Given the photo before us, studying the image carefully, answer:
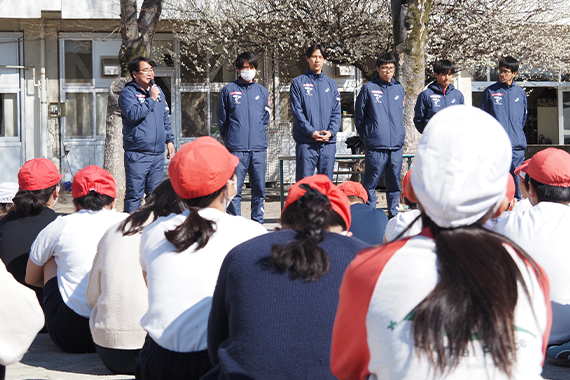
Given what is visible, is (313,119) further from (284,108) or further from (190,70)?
(190,70)

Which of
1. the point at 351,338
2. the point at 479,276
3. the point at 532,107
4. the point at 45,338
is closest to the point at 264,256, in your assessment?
the point at 351,338

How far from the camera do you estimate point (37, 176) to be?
14.8 ft

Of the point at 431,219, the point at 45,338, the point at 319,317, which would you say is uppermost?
the point at 431,219

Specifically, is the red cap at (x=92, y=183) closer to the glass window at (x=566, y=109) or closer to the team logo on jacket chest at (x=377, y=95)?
the team logo on jacket chest at (x=377, y=95)

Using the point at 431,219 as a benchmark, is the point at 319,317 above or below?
below

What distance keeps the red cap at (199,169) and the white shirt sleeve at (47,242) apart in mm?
1573

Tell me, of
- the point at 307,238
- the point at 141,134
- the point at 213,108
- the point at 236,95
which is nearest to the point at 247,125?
the point at 236,95

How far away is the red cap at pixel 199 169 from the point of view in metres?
2.67

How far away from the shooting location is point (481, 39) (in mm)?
14234

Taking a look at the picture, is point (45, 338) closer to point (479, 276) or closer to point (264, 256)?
point (264, 256)

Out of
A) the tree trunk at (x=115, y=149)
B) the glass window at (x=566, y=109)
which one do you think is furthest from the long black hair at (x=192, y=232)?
the glass window at (x=566, y=109)

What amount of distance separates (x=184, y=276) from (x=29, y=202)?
2.44m

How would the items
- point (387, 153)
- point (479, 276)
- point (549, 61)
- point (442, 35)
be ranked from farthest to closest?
point (549, 61) → point (442, 35) → point (387, 153) → point (479, 276)

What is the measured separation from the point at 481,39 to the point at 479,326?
13.9 metres
